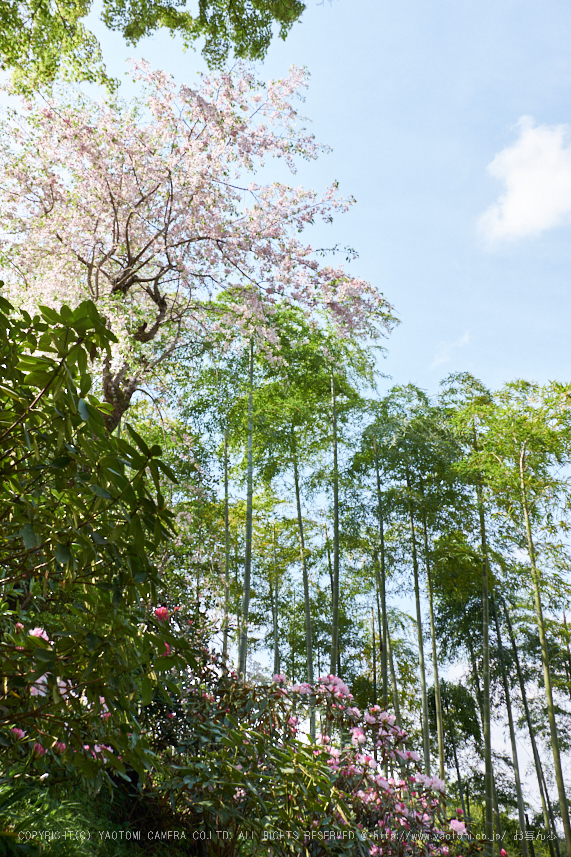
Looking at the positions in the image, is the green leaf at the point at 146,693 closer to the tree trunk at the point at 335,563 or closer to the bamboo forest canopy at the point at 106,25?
the bamboo forest canopy at the point at 106,25

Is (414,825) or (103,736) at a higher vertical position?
(103,736)

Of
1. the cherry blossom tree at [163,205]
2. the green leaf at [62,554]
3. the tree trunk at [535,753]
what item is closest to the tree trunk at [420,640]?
the tree trunk at [535,753]

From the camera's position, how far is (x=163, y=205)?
165 inches

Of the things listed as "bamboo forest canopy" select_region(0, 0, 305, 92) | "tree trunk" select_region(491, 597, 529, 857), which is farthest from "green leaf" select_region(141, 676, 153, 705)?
"tree trunk" select_region(491, 597, 529, 857)

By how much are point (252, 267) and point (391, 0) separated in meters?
1.98

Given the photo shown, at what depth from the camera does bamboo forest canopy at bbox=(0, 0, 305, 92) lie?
3.64 m

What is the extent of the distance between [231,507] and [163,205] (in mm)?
6189

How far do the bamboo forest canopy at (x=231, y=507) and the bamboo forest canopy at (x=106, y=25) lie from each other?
0.42ft

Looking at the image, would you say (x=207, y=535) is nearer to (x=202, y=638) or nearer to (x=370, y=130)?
(x=202, y=638)

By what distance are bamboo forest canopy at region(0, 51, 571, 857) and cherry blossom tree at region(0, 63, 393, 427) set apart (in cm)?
2

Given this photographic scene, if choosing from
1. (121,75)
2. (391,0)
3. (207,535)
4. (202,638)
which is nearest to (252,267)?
(121,75)

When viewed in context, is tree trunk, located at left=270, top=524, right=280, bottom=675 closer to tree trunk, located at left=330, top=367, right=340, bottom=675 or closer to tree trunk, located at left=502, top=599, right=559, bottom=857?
tree trunk, located at left=330, top=367, right=340, bottom=675

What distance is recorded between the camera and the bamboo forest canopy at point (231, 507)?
0.73m

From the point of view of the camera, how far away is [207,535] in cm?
667
